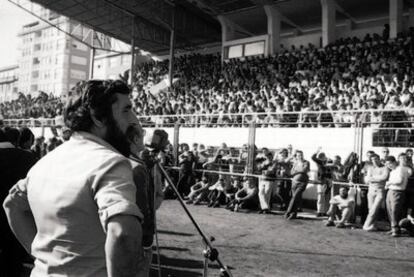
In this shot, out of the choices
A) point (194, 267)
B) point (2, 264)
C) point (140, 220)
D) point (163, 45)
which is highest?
point (163, 45)

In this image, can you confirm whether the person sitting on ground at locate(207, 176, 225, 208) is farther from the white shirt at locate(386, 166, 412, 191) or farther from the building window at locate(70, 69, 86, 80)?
the building window at locate(70, 69, 86, 80)

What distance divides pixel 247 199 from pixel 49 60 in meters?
68.7

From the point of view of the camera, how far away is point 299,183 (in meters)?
10.5

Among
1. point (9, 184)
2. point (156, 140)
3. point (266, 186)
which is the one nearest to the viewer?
point (156, 140)

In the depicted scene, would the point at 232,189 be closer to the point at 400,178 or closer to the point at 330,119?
the point at 330,119

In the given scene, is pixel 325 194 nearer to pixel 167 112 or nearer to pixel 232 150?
pixel 232 150

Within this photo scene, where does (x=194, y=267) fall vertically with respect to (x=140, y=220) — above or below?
below

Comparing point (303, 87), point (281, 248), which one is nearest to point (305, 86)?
point (303, 87)

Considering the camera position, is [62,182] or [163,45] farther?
[163,45]

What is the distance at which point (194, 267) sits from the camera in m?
5.72

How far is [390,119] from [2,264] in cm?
1059

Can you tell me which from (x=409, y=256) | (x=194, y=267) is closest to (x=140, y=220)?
(x=194, y=267)

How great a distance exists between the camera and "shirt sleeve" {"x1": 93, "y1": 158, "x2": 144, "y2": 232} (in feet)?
4.39

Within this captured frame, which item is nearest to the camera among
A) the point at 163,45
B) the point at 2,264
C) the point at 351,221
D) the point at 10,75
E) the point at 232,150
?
the point at 2,264
